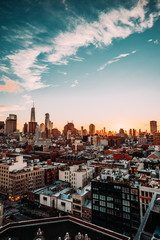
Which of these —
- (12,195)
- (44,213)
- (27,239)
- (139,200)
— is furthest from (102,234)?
(12,195)

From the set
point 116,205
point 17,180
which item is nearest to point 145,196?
point 116,205

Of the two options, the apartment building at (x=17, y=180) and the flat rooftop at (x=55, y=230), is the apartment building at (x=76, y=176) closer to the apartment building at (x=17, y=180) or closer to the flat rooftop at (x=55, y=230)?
the apartment building at (x=17, y=180)

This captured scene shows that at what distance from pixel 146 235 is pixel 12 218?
57.3 metres

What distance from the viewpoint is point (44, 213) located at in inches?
2427

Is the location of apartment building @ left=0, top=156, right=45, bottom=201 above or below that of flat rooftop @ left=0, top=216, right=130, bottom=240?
below

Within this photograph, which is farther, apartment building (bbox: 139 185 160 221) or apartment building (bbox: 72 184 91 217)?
apartment building (bbox: 72 184 91 217)

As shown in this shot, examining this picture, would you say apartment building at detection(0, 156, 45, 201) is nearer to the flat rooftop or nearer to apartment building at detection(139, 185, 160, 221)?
the flat rooftop

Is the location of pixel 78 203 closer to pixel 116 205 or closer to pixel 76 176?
pixel 116 205

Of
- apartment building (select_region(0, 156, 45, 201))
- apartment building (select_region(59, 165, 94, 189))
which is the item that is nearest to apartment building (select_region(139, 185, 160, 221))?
apartment building (select_region(59, 165, 94, 189))

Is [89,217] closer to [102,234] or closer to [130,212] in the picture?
[130,212]

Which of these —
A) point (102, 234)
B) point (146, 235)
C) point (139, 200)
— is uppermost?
point (146, 235)

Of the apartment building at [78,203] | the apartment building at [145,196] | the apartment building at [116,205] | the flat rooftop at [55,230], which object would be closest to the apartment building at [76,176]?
the apartment building at [78,203]

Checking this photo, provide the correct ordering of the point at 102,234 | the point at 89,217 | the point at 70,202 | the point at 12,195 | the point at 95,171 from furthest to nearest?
the point at 95,171 < the point at 12,195 < the point at 70,202 < the point at 89,217 < the point at 102,234

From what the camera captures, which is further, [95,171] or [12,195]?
[95,171]
